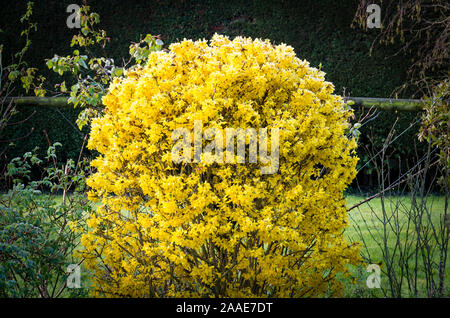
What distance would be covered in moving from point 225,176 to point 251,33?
17.1ft

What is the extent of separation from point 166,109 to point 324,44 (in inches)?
Result: 208

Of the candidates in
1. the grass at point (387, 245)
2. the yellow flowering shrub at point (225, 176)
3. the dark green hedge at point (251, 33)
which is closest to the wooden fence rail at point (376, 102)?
the grass at point (387, 245)

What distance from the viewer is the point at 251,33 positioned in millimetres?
7324

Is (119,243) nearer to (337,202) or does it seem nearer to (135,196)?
(135,196)

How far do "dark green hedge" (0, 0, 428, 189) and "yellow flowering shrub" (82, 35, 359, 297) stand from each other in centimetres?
458

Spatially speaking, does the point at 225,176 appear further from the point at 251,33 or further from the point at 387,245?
Answer: the point at 251,33

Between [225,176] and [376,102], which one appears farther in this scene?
[376,102]

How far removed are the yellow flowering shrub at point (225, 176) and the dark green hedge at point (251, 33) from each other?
180 inches

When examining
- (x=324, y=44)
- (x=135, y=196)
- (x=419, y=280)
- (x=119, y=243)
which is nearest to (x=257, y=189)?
(x=135, y=196)

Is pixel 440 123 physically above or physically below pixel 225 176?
above

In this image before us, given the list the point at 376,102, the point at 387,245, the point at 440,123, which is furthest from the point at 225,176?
the point at 376,102

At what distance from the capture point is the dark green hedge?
23.8 feet

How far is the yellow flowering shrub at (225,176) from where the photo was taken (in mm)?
2535

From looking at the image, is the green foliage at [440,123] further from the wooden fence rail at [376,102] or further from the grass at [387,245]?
the wooden fence rail at [376,102]
